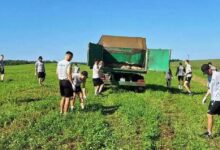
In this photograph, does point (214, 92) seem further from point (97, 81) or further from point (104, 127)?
point (97, 81)

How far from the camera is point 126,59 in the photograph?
27.1 meters

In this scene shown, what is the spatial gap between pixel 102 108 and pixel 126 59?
973 cm

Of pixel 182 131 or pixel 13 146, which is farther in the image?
pixel 182 131

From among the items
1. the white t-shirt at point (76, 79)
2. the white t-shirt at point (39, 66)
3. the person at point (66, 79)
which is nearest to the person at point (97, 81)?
the white t-shirt at point (39, 66)

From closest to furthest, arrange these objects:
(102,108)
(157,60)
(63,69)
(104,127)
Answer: (104,127), (63,69), (102,108), (157,60)

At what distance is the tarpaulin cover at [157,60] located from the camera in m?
26.1

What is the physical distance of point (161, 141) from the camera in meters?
11.7

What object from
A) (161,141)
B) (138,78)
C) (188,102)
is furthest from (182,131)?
(138,78)

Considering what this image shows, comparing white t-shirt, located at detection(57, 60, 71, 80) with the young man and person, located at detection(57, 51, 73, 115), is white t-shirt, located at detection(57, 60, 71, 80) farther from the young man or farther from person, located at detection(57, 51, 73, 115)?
the young man

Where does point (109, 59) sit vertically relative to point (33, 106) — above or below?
above

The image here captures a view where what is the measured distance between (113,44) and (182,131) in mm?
14988

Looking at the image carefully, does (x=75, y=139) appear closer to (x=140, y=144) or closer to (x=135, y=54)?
(x=140, y=144)

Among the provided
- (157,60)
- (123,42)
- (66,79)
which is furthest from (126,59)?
(66,79)

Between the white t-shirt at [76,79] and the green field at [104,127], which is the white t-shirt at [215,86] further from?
the white t-shirt at [76,79]
